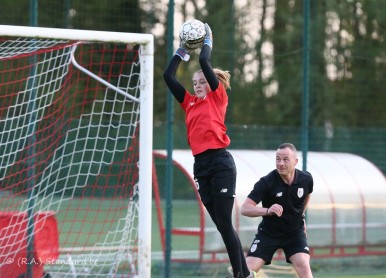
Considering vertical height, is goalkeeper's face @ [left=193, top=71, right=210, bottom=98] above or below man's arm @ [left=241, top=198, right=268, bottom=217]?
above

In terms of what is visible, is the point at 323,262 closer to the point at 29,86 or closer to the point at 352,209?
the point at 352,209

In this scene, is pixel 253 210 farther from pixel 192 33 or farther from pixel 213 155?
pixel 192 33

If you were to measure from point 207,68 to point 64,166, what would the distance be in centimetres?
468

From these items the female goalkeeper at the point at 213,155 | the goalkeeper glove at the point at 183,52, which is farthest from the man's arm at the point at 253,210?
the goalkeeper glove at the point at 183,52

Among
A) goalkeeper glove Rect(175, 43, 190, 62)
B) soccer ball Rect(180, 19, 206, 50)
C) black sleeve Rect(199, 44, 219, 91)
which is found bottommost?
black sleeve Rect(199, 44, 219, 91)

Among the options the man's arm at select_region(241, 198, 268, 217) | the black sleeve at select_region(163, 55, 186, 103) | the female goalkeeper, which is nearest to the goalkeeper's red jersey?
the female goalkeeper

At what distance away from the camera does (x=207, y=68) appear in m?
7.59

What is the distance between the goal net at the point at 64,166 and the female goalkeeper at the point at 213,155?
0.63 metres

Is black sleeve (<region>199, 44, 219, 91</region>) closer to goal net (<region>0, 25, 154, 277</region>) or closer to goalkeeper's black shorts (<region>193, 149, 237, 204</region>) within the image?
goalkeeper's black shorts (<region>193, 149, 237, 204</region>)

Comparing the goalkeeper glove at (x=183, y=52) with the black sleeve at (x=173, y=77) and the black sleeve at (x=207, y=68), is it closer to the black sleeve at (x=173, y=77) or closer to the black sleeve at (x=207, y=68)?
the black sleeve at (x=173, y=77)

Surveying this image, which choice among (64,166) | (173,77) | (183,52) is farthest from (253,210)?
(64,166)

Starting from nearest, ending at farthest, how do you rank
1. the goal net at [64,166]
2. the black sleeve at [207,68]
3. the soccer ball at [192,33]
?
the black sleeve at [207,68]
the soccer ball at [192,33]
the goal net at [64,166]

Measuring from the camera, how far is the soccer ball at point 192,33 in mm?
7734

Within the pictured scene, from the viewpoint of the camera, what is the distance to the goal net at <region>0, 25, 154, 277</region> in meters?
8.23
